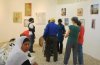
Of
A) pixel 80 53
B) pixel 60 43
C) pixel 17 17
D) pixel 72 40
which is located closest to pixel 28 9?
pixel 17 17

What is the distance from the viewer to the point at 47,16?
13.8m

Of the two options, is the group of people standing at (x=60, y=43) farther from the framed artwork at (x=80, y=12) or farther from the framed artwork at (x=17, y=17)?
the framed artwork at (x=17, y=17)

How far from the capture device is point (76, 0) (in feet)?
37.7

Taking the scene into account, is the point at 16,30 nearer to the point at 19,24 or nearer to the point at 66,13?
the point at 19,24

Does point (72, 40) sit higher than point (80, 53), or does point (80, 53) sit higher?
point (72, 40)

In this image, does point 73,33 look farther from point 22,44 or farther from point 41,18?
point 41,18

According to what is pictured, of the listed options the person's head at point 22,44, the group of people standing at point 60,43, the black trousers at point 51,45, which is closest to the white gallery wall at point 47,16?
the group of people standing at point 60,43

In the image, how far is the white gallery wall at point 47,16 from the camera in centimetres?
973

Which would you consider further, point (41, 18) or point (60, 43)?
point (41, 18)

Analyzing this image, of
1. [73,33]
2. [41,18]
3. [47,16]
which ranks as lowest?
[73,33]

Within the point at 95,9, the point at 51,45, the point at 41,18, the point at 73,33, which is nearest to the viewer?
the point at 73,33

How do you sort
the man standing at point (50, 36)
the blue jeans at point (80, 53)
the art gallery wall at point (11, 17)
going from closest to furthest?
the blue jeans at point (80, 53) < the man standing at point (50, 36) < the art gallery wall at point (11, 17)

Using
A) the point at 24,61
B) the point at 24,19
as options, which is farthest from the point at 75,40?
the point at 24,19

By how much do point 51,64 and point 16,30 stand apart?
7.25 meters
